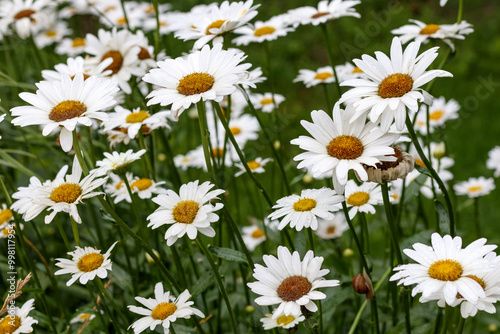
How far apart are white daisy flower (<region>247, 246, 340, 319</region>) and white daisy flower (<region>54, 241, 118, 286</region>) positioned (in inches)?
12.3

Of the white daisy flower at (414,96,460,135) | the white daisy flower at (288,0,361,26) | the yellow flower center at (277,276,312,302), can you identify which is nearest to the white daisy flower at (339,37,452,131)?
the yellow flower center at (277,276,312,302)

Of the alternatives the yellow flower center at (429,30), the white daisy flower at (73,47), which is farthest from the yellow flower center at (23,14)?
the yellow flower center at (429,30)

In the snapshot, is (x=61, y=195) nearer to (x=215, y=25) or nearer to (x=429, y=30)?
(x=215, y=25)

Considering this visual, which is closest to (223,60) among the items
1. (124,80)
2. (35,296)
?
(124,80)

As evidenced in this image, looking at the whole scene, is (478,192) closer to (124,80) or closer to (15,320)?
(124,80)

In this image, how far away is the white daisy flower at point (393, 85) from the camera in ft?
3.55

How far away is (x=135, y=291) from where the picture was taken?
165 cm

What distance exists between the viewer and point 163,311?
126 cm

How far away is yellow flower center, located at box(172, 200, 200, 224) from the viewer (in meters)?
1.23

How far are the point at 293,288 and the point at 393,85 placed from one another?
0.42m

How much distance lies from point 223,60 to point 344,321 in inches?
37.4

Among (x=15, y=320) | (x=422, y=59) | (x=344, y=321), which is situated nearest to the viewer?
(x=422, y=59)

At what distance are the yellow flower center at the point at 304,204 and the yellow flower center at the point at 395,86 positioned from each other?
0.90 ft

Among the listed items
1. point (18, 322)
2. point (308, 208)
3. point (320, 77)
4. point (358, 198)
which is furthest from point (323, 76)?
point (18, 322)
